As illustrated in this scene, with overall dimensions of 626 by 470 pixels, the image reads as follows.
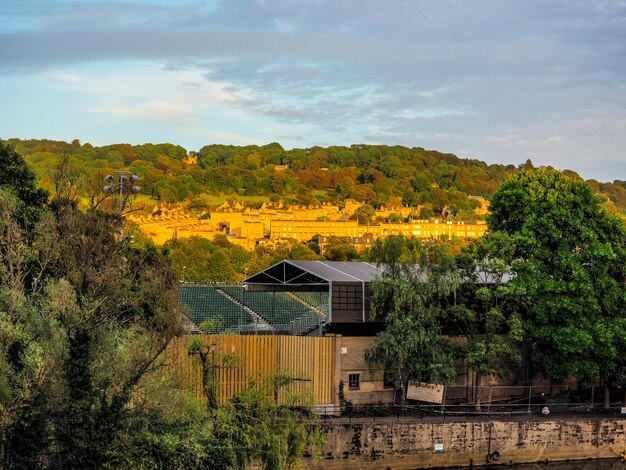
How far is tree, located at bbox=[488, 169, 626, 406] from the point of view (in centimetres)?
3862

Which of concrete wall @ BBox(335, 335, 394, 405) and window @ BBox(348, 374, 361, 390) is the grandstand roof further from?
window @ BBox(348, 374, 361, 390)

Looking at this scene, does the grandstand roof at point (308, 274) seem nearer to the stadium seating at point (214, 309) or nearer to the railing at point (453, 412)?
the stadium seating at point (214, 309)

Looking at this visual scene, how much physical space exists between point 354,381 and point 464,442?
478 centimetres

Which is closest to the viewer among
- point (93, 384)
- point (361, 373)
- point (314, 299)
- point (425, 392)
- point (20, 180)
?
point (93, 384)

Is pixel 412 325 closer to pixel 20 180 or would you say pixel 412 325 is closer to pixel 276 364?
pixel 276 364

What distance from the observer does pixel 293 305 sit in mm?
51500

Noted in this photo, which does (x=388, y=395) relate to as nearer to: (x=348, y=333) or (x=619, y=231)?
(x=348, y=333)

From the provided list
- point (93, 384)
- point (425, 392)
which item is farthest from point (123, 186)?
point (93, 384)

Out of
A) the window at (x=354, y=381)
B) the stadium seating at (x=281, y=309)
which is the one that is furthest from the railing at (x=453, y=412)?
the stadium seating at (x=281, y=309)

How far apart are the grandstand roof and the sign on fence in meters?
4.48

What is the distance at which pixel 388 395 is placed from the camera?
3828 cm

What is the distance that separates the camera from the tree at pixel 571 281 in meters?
38.6

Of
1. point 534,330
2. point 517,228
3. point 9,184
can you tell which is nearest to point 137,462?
point 9,184

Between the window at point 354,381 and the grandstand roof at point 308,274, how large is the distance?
11.9 ft
